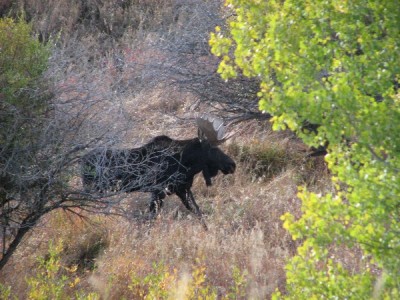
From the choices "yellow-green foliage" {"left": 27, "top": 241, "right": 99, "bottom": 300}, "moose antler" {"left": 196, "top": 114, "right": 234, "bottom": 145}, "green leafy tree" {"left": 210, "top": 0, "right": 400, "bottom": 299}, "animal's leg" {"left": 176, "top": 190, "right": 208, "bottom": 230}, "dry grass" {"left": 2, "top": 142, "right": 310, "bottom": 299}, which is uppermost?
"green leafy tree" {"left": 210, "top": 0, "right": 400, "bottom": 299}

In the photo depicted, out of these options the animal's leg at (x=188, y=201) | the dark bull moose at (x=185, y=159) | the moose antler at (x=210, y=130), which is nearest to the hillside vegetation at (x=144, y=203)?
the animal's leg at (x=188, y=201)

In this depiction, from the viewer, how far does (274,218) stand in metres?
9.47

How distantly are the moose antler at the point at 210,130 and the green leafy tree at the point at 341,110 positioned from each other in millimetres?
4968

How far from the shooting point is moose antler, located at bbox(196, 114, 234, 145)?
374 inches

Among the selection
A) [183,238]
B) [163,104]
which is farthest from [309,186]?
[163,104]

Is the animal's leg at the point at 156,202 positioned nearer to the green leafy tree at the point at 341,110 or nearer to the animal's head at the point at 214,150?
the animal's head at the point at 214,150

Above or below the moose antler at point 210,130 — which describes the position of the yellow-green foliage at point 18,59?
above

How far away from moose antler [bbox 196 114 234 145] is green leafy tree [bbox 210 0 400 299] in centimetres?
497

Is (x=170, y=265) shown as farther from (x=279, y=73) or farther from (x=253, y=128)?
(x=253, y=128)

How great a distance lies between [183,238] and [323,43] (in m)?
4.69

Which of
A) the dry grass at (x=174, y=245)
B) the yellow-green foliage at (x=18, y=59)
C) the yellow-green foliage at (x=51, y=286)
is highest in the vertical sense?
the yellow-green foliage at (x=18, y=59)

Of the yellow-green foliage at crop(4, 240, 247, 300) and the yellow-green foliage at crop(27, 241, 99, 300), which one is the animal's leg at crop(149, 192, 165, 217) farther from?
the yellow-green foliage at crop(27, 241, 99, 300)

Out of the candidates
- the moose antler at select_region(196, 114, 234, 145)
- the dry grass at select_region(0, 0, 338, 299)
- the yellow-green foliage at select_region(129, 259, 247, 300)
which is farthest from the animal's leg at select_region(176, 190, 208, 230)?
the yellow-green foliage at select_region(129, 259, 247, 300)

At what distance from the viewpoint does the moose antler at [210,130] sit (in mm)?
9492
